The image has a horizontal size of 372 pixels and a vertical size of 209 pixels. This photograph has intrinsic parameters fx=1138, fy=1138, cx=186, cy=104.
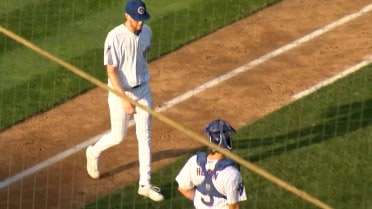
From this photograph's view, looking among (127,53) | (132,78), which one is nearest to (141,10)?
(127,53)

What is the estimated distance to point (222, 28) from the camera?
13547 millimetres

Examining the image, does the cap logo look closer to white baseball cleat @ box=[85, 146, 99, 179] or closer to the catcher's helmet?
white baseball cleat @ box=[85, 146, 99, 179]

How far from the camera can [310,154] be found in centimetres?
1098

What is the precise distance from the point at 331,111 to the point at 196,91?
1.50 meters

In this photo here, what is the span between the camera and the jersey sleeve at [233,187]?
8172 millimetres

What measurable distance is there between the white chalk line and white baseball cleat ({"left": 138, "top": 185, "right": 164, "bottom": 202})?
1118 mm

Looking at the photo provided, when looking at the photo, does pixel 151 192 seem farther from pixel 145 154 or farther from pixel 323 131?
pixel 323 131

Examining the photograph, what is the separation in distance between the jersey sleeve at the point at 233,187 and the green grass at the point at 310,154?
1956 mm

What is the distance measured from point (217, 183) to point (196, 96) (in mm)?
4001

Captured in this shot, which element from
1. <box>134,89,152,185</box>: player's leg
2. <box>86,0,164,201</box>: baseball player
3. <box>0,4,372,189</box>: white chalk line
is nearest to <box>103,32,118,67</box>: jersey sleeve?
<box>86,0,164,201</box>: baseball player

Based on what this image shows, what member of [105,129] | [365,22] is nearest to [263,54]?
[365,22]

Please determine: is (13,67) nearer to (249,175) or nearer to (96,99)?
(96,99)

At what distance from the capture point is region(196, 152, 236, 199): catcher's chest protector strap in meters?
8.15

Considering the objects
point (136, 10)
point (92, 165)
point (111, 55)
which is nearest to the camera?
point (136, 10)
